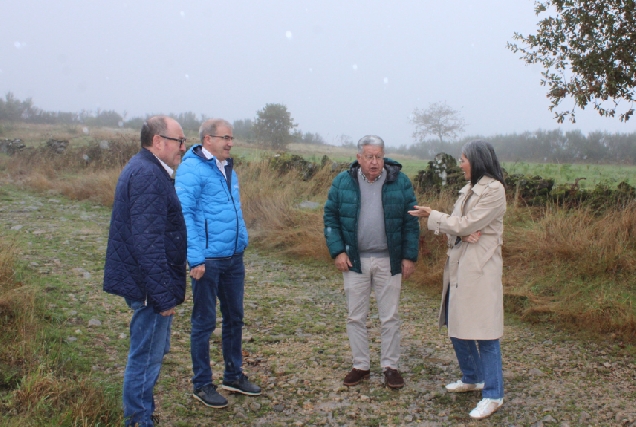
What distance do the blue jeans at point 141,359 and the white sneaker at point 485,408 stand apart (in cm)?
214

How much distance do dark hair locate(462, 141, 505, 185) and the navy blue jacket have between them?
2.02 meters

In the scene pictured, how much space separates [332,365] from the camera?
491 cm

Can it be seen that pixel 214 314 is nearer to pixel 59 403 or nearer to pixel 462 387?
pixel 59 403

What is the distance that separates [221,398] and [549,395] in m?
2.47

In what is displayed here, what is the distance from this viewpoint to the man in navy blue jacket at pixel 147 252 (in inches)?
120

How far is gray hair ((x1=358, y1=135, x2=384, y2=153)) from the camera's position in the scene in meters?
4.23

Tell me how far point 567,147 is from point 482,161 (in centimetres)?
1839

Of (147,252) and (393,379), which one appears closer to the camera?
(147,252)

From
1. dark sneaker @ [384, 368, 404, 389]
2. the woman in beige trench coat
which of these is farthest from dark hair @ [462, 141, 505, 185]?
dark sneaker @ [384, 368, 404, 389]

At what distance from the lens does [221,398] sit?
396 cm

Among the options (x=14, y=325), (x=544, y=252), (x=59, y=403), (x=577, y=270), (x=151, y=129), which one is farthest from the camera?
(x=544, y=252)

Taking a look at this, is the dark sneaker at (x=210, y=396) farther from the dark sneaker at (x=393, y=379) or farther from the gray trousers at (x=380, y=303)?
the dark sneaker at (x=393, y=379)

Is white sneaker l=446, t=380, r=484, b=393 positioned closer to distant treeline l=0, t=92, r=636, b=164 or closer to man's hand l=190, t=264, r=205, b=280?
man's hand l=190, t=264, r=205, b=280

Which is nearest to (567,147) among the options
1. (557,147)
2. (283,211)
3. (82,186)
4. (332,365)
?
(557,147)
